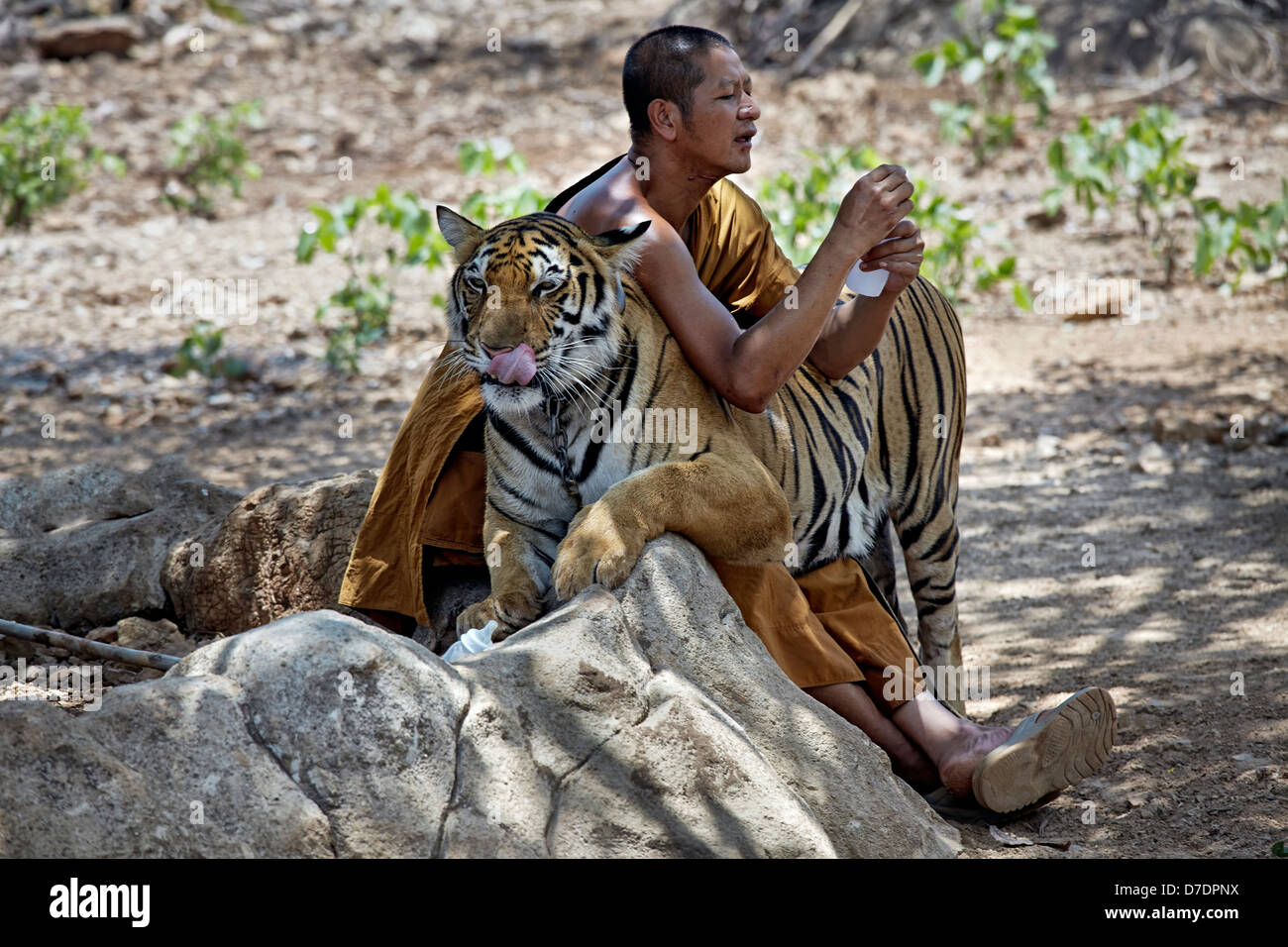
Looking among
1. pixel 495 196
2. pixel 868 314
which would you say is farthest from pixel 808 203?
pixel 868 314

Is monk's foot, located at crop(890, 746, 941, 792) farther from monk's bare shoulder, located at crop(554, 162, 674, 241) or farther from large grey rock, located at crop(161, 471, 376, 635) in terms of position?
large grey rock, located at crop(161, 471, 376, 635)

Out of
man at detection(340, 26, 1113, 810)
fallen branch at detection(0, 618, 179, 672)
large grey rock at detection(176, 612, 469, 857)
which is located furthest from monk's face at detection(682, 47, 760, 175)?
fallen branch at detection(0, 618, 179, 672)

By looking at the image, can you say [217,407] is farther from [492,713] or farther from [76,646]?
[492,713]

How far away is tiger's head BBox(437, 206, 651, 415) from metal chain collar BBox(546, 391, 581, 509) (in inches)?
1.5

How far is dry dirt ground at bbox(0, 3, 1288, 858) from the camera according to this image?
4.18 m

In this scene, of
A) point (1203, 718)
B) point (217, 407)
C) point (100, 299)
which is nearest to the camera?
point (1203, 718)

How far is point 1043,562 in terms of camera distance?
545cm

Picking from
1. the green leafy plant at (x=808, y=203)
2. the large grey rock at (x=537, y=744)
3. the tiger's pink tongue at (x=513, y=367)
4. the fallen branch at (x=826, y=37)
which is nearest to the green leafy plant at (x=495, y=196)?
the green leafy plant at (x=808, y=203)

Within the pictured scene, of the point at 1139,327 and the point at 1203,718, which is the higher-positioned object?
the point at 1139,327

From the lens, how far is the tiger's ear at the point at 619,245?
3287 mm

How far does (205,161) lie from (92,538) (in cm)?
660

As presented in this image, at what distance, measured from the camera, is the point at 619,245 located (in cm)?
330
